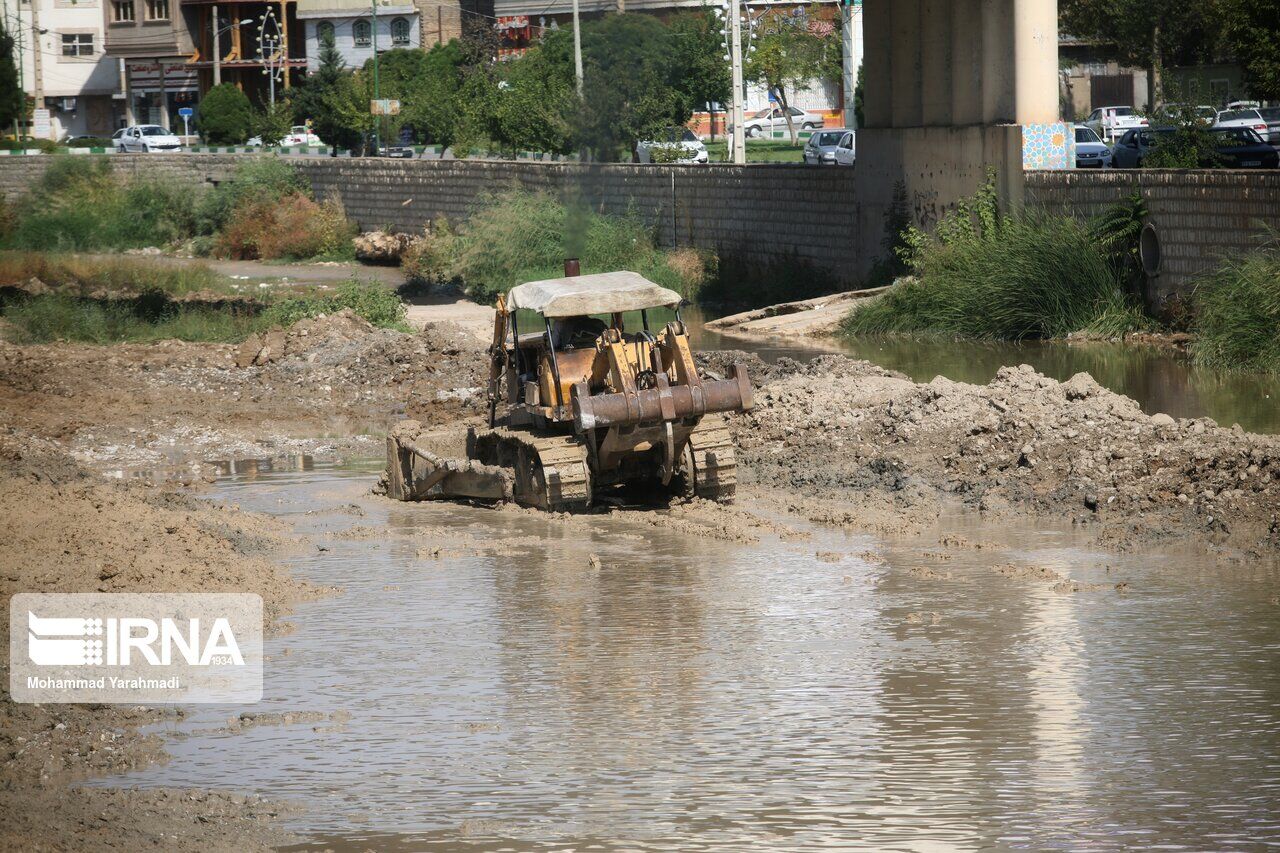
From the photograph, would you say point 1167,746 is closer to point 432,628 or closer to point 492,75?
point 432,628

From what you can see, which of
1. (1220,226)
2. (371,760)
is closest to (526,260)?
(1220,226)

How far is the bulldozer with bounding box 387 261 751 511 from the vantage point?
1400cm

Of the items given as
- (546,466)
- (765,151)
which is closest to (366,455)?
(546,466)

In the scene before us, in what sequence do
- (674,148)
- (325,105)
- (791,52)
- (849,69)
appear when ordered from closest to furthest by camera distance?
1. (674,148)
2. (849,69)
3. (325,105)
4. (791,52)

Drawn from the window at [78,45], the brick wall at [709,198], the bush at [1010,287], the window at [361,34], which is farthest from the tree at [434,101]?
the window at [78,45]

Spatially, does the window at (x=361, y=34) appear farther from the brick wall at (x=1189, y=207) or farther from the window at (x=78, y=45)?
the brick wall at (x=1189, y=207)

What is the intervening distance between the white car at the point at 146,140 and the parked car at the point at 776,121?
25327mm

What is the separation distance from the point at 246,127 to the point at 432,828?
76265 millimetres

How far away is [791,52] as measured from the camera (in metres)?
70.9

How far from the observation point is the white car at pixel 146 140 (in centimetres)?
7588

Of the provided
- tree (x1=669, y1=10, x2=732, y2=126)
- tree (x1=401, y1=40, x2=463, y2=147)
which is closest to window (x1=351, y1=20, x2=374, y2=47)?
Result: tree (x1=401, y1=40, x2=463, y2=147)

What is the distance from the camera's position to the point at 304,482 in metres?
17.6

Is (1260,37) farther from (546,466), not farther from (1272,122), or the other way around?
(546,466)

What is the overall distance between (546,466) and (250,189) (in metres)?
38.5
